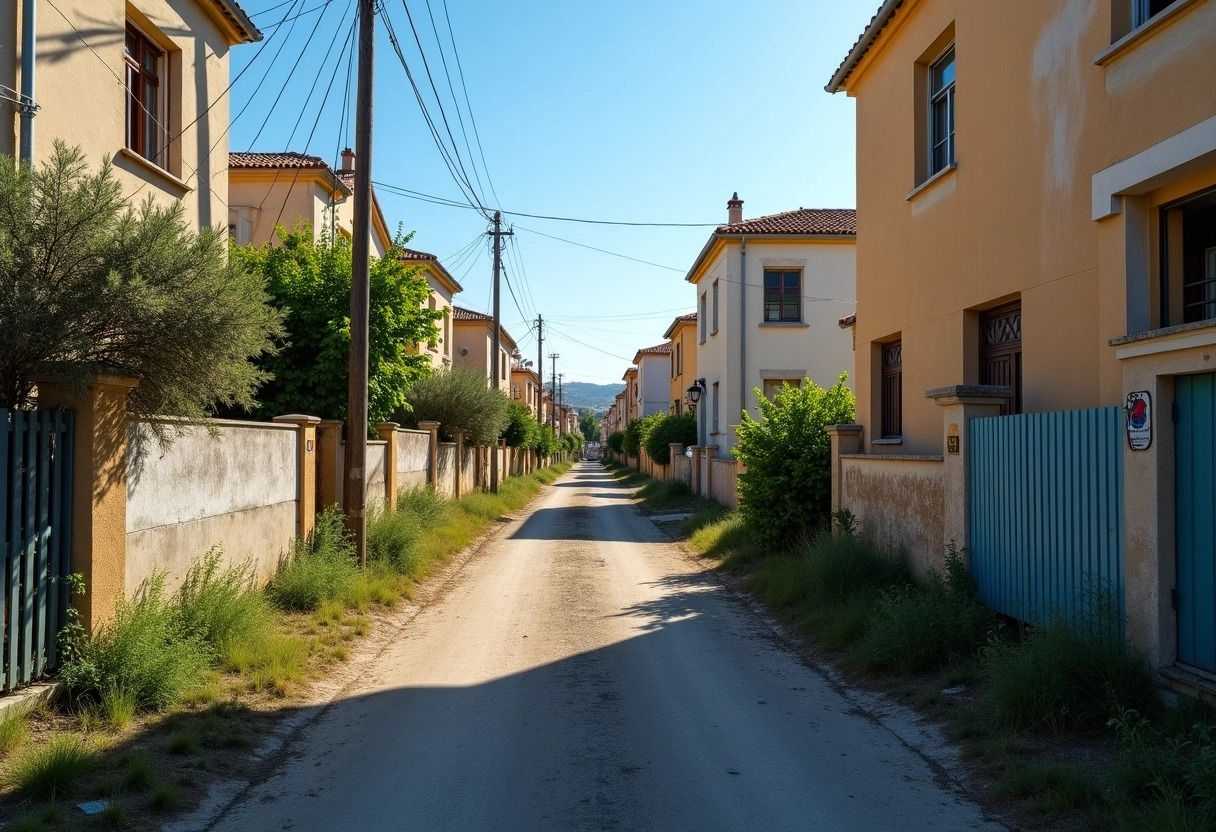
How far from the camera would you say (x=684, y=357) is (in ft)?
132

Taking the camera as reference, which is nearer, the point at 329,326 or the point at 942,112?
the point at 942,112

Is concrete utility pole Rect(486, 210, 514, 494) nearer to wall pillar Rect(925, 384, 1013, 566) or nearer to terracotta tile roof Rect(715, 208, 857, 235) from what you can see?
terracotta tile roof Rect(715, 208, 857, 235)

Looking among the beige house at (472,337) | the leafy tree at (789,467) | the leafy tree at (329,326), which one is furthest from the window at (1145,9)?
the beige house at (472,337)

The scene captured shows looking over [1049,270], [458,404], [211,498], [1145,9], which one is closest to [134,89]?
[211,498]

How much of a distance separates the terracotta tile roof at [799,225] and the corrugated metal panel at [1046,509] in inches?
724

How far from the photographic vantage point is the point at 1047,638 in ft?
19.5

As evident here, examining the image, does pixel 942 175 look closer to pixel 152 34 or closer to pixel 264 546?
pixel 264 546

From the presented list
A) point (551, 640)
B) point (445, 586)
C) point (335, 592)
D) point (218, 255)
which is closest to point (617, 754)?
point (551, 640)

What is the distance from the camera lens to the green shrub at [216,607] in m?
7.38

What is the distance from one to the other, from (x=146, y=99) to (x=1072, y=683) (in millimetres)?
12387

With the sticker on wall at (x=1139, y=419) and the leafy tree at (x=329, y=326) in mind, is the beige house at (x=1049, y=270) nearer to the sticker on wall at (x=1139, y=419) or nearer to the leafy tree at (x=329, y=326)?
the sticker on wall at (x=1139, y=419)

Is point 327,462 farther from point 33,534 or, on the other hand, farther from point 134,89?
point 33,534

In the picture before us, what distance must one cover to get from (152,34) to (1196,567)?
12658 millimetres

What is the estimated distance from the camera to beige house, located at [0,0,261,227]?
29.2 feet
